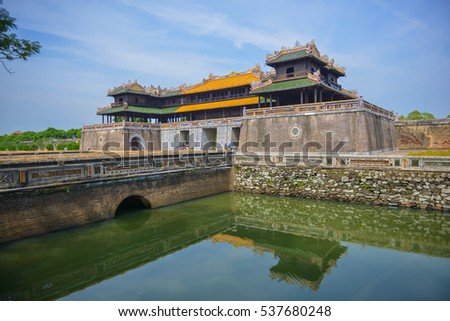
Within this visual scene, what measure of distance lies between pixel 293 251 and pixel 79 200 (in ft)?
27.2

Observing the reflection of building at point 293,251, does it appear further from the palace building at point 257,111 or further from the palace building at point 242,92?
the palace building at point 242,92

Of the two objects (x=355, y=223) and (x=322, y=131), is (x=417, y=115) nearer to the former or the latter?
(x=322, y=131)

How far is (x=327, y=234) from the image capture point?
12148mm

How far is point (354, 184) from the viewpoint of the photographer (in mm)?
16312

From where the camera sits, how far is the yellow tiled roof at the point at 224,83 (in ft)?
104

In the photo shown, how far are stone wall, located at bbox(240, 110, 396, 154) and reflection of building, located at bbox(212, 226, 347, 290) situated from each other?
10.7m

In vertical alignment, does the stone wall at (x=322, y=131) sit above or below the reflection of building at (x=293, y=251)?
above

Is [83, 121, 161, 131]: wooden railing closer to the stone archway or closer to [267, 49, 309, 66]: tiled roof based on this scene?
Result: the stone archway

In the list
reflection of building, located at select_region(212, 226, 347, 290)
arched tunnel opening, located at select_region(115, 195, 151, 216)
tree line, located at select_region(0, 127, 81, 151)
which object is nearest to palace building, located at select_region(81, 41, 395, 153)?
tree line, located at select_region(0, 127, 81, 151)

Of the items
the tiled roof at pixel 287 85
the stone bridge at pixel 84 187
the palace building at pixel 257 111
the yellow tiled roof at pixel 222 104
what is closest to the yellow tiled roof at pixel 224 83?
the palace building at pixel 257 111

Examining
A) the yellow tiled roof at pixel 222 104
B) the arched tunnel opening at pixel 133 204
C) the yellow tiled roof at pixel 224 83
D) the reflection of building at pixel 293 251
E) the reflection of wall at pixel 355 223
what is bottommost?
the reflection of building at pixel 293 251

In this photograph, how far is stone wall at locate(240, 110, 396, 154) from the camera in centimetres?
1994

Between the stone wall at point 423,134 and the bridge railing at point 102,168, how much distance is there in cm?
2006
